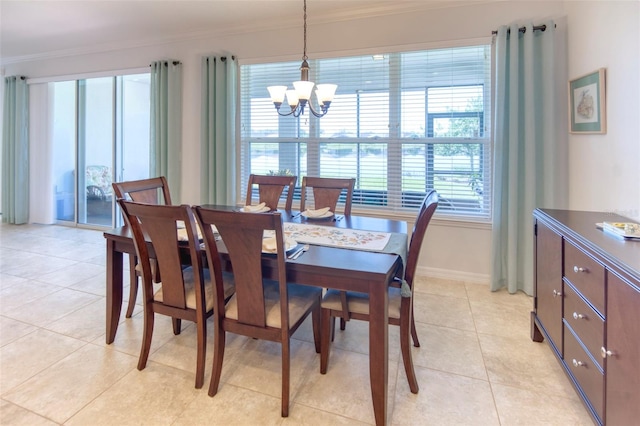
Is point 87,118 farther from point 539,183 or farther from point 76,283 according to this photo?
point 539,183

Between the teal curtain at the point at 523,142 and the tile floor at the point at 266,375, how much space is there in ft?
1.78

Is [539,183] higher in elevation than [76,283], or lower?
higher

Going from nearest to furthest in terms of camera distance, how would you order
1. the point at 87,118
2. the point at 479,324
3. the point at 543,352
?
the point at 543,352, the point at 479,324, the point at 87,118

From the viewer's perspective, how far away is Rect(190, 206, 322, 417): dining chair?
1.54 m

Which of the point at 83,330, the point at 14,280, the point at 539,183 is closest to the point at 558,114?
the point at 539,183

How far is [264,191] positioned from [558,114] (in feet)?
8.69

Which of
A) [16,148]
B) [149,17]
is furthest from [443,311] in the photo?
[16,148]

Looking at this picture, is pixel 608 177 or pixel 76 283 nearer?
pixel 608 177

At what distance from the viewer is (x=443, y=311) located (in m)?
2.83

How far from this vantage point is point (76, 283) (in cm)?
332

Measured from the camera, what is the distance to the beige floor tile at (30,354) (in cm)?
195

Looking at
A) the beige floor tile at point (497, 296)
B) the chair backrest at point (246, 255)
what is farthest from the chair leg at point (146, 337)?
the beige floor tile at point (497, 296)

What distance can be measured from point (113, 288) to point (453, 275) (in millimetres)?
2973

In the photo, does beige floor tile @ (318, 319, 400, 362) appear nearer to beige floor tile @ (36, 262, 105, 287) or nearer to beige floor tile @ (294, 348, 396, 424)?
beige floor tile @ (294, 348, 396, 424)
